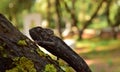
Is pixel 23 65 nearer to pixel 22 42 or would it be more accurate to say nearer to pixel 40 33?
pixel 22 42

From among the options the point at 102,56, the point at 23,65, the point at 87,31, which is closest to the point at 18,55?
the point at 23,65

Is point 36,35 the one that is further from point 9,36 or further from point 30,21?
point 30,21

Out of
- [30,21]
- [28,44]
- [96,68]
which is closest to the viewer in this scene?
[28,44]

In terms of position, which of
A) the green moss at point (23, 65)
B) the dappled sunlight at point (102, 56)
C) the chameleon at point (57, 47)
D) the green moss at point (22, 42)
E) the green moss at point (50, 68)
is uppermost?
the dappled sunlight at point (102, 56)

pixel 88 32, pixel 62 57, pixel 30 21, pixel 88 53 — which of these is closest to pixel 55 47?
pixel 62 57

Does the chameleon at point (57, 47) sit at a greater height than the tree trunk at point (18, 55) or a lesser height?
greater

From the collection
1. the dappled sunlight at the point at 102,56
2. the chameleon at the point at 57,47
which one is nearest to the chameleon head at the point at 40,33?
the chameleon at the point at 57,47

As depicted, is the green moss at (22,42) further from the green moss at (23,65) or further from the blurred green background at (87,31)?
the blurred green background at (87,31)

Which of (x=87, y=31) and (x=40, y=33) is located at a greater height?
(x=87, y=31)
